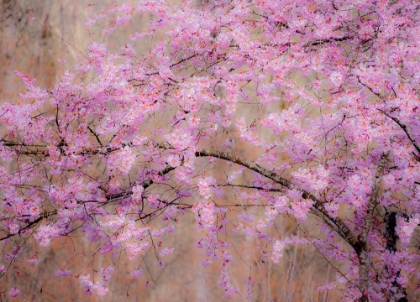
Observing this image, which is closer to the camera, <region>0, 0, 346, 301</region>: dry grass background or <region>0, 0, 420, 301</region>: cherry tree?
<region>0, 0, 420, 301</region>: cherry tree

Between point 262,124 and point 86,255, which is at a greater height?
Result: point 262,124

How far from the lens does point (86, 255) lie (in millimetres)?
4758

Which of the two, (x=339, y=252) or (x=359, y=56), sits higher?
(x=359, y=56)

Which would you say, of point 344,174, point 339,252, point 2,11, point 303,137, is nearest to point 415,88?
point 303,137

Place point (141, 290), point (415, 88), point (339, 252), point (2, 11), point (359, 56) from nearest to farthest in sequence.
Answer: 1. point (415, 88)
2. point (359, 56)
3. point (339, 252)
4. point (141, 290)
5. point (2, 11)

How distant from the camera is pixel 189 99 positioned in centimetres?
262

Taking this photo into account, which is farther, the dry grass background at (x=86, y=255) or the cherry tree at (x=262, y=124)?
the dry grass background at (x=86, y=255)

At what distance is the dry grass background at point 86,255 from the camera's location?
452 cm

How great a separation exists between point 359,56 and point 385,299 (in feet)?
5.49

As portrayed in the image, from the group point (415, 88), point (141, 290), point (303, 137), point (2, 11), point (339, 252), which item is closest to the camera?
Result: point (415, 88)

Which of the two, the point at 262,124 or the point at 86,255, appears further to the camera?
the point at 86,255

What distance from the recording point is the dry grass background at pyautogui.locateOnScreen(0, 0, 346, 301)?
4516 mm

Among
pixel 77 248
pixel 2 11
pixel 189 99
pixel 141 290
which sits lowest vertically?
pixel 141 290

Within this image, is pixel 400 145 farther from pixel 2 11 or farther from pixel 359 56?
pixel 2 11
